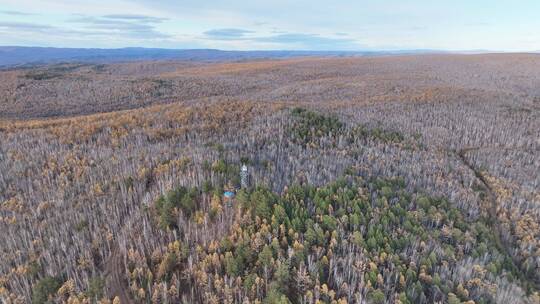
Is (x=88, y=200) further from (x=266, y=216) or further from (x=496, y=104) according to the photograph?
(x=496, y=104)

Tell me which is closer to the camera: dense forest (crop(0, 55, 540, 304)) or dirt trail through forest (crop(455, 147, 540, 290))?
dense forest (crop(0, 55, 540, 304))

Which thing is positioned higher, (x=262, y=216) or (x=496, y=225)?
(x=262, y=216)

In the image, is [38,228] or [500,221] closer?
[38,228]

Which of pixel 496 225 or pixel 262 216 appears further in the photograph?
pixel 496 225

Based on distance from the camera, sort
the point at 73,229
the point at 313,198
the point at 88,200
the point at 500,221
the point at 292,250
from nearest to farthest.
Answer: the point at 292,250
the point at 73,229
the point at 313,198
the point at 88,200
the point at 500,221

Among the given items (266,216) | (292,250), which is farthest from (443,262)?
(266,216)

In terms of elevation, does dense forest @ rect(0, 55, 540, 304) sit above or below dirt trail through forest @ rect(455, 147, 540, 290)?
above

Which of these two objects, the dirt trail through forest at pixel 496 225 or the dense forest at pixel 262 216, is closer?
the dense forest at pixel 262 216

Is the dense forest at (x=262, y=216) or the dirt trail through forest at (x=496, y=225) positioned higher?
the dense forest at (x=262, y=216)
